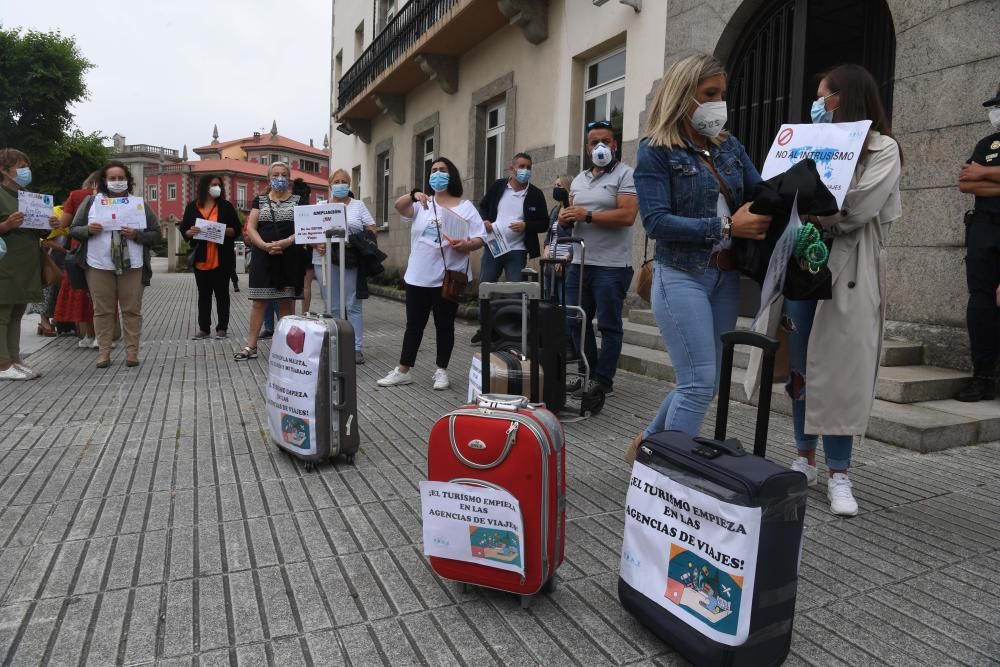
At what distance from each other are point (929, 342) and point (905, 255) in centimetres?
69

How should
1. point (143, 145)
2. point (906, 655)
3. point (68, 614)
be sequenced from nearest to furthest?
1. point (906, 655)
2. point (68, 614)
3. point (143, 145)

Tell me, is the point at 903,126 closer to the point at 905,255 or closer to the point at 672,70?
the point at 905,255

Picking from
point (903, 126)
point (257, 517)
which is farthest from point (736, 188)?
point (903, 126)

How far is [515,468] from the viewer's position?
Result: 2.30m

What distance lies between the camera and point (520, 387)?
4.42 m

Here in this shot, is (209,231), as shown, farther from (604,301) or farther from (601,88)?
(601,88)

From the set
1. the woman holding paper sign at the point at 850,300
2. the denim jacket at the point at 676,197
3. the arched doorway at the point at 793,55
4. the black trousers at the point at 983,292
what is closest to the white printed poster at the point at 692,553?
the denim jacket at the point at 676,197

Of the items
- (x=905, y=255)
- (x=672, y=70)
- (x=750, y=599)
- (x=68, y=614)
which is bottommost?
(x=68, y=614)

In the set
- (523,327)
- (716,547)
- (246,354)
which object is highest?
(523,327)

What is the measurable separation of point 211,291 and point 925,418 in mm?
7842

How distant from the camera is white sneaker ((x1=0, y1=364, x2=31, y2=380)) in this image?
645 centimetres

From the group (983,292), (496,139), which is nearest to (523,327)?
(983,292)

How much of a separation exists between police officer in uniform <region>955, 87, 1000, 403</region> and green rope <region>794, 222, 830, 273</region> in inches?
102

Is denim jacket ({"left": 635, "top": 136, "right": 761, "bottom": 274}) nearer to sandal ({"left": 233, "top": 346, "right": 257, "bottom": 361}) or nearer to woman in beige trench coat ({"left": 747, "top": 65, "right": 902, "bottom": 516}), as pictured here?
woman in beige trench coat ({"left": 747, "top": 65, "right": 902, "bottom": 516})
